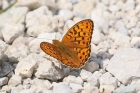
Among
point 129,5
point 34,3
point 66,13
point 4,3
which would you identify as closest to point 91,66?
point 66,13

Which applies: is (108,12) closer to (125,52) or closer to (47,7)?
(47,7)

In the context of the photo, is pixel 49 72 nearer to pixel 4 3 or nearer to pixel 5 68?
pixel 5 68

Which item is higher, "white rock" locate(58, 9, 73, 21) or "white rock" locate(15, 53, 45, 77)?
"white rock" locate(58, 9, 73, 21)

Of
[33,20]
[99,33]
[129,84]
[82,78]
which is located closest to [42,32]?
[33,20]

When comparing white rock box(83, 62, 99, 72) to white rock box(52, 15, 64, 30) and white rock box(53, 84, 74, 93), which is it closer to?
white rock box(53, 84, 74, 93)

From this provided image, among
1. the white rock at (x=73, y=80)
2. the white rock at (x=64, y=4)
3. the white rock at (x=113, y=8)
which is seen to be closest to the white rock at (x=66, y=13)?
the white rock at (x=64, y=4)

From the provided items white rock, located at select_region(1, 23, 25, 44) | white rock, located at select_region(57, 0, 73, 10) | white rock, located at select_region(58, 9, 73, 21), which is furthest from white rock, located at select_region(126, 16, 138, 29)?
white rock, located at select_region(1, 23, 25, 44)
